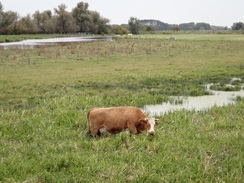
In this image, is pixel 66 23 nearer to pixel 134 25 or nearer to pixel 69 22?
pixel 69 22

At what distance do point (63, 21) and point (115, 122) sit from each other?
135315 mm

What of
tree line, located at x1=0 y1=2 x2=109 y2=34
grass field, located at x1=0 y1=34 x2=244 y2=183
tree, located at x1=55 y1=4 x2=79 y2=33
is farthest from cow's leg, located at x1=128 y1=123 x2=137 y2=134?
tree, located at x1=55 y1=4 x2=79 y2=33

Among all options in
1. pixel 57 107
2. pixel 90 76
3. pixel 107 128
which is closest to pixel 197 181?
pixel 107 128

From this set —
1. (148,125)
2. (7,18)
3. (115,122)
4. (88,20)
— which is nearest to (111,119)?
(115,122)

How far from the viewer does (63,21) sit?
135250 millimetres

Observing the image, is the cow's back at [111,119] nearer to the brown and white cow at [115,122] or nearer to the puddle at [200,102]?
the brown and white cow at [115,122]

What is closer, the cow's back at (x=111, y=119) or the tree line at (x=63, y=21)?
the cow's back at (x=111, y=119)

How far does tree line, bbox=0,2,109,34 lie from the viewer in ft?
416

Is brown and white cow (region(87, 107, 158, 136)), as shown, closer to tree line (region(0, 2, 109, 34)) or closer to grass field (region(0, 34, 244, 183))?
grass field (region(0, 34, 244, 183))

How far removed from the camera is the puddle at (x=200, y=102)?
36.8 feet

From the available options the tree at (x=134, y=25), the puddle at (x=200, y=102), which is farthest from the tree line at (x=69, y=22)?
the puddle at (x=200, y=102)

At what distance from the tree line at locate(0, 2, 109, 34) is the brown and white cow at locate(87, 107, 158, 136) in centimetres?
12372

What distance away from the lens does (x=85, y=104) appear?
11133 millimetres

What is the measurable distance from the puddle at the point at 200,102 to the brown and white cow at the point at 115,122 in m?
3.13
